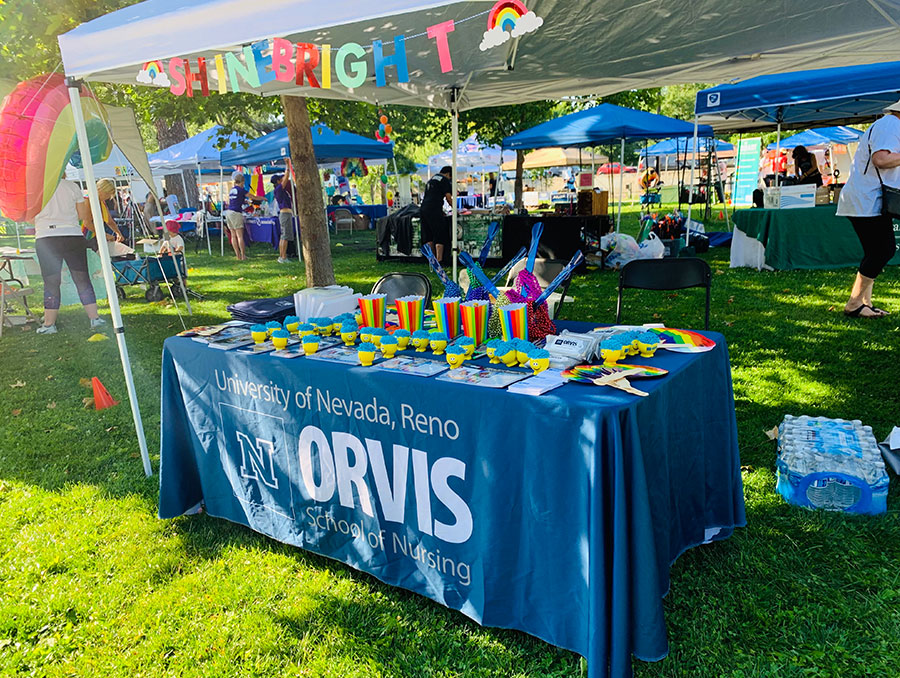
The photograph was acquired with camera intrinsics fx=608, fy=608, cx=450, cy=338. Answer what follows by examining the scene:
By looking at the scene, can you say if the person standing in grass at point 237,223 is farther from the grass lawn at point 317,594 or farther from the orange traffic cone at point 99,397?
the grass lawn at point 317,594

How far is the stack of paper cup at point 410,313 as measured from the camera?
8.09 ft

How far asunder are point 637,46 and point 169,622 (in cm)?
401

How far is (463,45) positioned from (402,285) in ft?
5.31

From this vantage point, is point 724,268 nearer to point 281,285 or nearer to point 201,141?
point 281,285

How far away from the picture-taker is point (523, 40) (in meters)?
3.76

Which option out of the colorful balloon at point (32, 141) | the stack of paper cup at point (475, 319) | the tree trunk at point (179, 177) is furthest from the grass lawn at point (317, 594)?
the tree trunk at point (179, 177)

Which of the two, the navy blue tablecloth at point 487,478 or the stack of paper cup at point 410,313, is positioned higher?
the stack of paper cup at point 410,313

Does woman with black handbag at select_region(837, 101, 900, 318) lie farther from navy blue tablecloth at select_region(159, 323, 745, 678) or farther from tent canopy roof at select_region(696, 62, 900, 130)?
navy blue tablecloth at select_region(159, 323, 745, 678)

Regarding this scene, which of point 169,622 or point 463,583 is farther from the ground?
point 463,583

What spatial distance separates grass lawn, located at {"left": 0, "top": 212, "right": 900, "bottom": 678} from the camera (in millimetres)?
1989

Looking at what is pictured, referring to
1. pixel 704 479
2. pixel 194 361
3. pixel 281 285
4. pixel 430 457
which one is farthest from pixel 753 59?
pixel 281 285

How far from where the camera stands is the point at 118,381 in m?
5.03

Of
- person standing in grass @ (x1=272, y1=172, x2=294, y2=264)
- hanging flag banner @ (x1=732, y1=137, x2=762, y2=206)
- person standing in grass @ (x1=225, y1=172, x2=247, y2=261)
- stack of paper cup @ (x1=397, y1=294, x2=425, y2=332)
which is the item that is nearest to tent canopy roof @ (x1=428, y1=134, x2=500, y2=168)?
person standing in grass @ (x1=225, y1=172, x2=247, y2=261)

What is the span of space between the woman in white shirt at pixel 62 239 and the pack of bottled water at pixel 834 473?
6.17 meters
